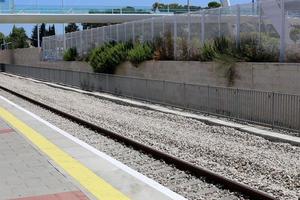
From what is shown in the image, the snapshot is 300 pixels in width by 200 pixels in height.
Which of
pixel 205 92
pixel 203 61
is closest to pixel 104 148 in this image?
pixel 205 92

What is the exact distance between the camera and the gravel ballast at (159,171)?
8.22 metres

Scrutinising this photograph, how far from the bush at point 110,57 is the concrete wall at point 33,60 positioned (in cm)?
427

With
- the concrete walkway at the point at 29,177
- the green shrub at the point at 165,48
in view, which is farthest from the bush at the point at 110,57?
the concrete walkway at the point at 29,177

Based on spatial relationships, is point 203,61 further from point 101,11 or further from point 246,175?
point 101,11

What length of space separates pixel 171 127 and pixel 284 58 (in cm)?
473

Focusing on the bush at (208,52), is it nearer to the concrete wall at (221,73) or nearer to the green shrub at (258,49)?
the concrete wall at (221,73)

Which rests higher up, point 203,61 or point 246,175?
point 203,61

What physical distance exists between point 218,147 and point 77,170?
14.3ft

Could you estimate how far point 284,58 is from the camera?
18469mm

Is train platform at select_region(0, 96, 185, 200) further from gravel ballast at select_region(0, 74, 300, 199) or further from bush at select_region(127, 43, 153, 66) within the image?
bush at select_region(127, 43, 153, 66)

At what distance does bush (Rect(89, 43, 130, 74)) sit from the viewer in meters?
33.6

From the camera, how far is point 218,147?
41.5ft

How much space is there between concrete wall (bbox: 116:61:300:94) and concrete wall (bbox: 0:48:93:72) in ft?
44.3

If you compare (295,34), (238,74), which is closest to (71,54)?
(238,74)
